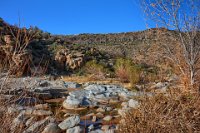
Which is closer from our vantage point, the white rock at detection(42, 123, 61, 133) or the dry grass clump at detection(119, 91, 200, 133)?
the dry grass clump at detection(119, 91, 200, 133)

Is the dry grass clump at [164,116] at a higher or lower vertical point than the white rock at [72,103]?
higher

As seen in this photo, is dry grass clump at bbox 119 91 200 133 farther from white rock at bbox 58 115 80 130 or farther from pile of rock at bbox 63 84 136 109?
pile of rock at bbox 63 84 136 109

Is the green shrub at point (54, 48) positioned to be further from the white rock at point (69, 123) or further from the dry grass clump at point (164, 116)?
the dry grass clump at point (164, 116)

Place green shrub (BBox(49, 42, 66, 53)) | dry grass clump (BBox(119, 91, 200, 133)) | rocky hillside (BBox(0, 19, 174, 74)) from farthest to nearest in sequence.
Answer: green shrub (BBox(49, 42, 66, 53)) < rocky hillside (BBox(0, 19, 174, 74)) < dry grass clump (BBox(119, 91, 200, 133))

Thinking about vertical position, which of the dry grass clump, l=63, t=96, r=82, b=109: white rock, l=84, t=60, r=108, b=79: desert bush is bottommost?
l=63, t=96, r=82, b=109: white rock

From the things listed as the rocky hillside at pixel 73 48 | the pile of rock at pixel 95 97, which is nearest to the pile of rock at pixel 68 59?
the rocky hillside at pixel 73 48

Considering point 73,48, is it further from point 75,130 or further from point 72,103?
point 75,130

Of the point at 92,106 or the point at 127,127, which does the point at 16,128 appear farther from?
the point at 92,106

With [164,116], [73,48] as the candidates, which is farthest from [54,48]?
[164,116]

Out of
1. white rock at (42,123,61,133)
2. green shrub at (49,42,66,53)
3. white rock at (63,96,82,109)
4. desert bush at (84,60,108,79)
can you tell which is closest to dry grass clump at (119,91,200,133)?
white rock at (42,123,61,133)

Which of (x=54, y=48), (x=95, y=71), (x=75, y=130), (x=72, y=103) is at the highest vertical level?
(x=54, y=48)

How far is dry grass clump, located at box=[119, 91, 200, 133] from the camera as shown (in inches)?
186

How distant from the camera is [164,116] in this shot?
474 centimetres

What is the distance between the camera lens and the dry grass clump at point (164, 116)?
4734mm
